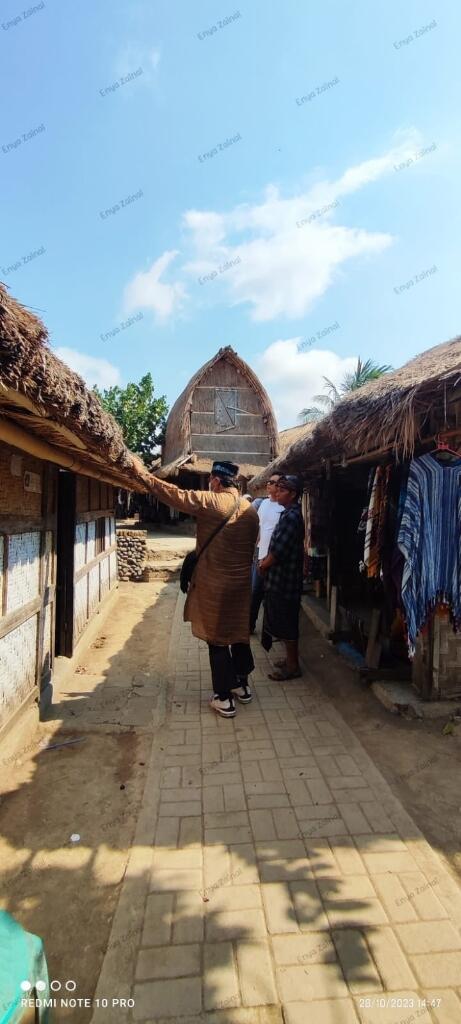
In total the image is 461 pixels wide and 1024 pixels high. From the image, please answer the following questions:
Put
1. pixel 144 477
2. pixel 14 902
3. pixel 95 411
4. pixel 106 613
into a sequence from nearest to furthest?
pixel 14 902
pixel 95 411
pixel 144 477
pixel 106 613

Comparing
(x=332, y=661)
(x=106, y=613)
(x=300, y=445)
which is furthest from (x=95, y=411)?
(x=106, y=613)

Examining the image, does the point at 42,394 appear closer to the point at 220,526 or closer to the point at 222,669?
the point at 220,526

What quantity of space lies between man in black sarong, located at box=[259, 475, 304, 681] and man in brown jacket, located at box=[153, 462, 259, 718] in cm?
76

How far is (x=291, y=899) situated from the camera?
2.16 metres

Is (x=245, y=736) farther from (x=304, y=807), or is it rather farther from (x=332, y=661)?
(x=332, y=661)

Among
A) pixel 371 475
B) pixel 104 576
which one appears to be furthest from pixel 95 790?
pixel 104 576

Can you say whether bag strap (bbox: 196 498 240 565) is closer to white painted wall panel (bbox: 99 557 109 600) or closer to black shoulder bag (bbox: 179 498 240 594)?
black shoulder bag (bbox: 179 498 240 594)

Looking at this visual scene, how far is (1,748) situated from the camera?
3.14 meters

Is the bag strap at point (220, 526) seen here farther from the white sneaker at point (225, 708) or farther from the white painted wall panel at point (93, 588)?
the white painted wall panel at point (93, 588)

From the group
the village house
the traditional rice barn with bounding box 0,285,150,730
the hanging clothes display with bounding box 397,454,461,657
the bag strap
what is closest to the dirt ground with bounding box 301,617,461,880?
the hanging clothes display with bounding box 397,454,461,657

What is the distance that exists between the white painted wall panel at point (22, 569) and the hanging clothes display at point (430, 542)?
297 cm

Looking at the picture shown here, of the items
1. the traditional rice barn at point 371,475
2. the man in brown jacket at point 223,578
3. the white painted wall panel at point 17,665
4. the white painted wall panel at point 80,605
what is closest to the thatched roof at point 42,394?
the man in brown jacket at point 223,578

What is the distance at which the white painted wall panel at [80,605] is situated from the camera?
5547 millimetres

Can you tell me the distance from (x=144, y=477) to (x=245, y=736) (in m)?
2.20
